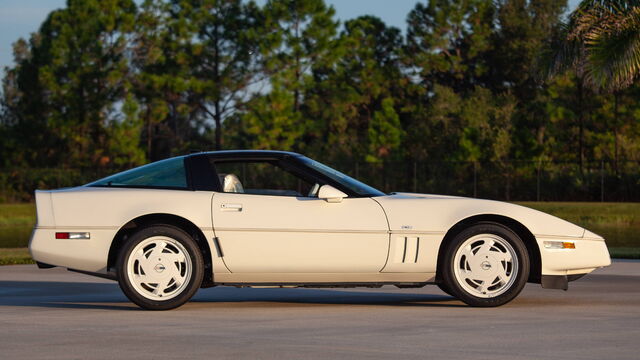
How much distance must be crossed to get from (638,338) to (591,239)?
218 cm

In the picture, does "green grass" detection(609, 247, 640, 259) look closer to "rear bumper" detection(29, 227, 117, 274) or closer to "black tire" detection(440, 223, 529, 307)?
"black tire" detection(440, 223, 529, 307)

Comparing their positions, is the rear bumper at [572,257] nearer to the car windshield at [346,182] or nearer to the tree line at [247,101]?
the car windshield at [346,182]

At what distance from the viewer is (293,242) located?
9.34 m

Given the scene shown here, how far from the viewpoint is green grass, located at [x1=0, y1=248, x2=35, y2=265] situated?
50.6 feet

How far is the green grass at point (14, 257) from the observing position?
15.4m

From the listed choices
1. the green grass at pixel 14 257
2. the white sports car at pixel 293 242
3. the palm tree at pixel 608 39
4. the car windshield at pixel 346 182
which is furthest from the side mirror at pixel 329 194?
the palm tree at pixel 608 39

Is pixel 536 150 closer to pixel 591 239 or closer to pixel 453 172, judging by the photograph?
pixel 453 172

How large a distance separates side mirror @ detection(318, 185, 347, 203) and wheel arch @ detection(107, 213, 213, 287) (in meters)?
1.05

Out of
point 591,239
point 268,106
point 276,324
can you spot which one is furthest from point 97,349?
point 268,106

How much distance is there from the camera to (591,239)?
9.62 metres

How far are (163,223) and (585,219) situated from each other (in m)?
27.8

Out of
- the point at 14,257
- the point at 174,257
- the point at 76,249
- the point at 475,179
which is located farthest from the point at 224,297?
the point at 475,179

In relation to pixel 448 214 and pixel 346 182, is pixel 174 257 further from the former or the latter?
pixel 448 214

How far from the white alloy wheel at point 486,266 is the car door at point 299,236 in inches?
26.4
